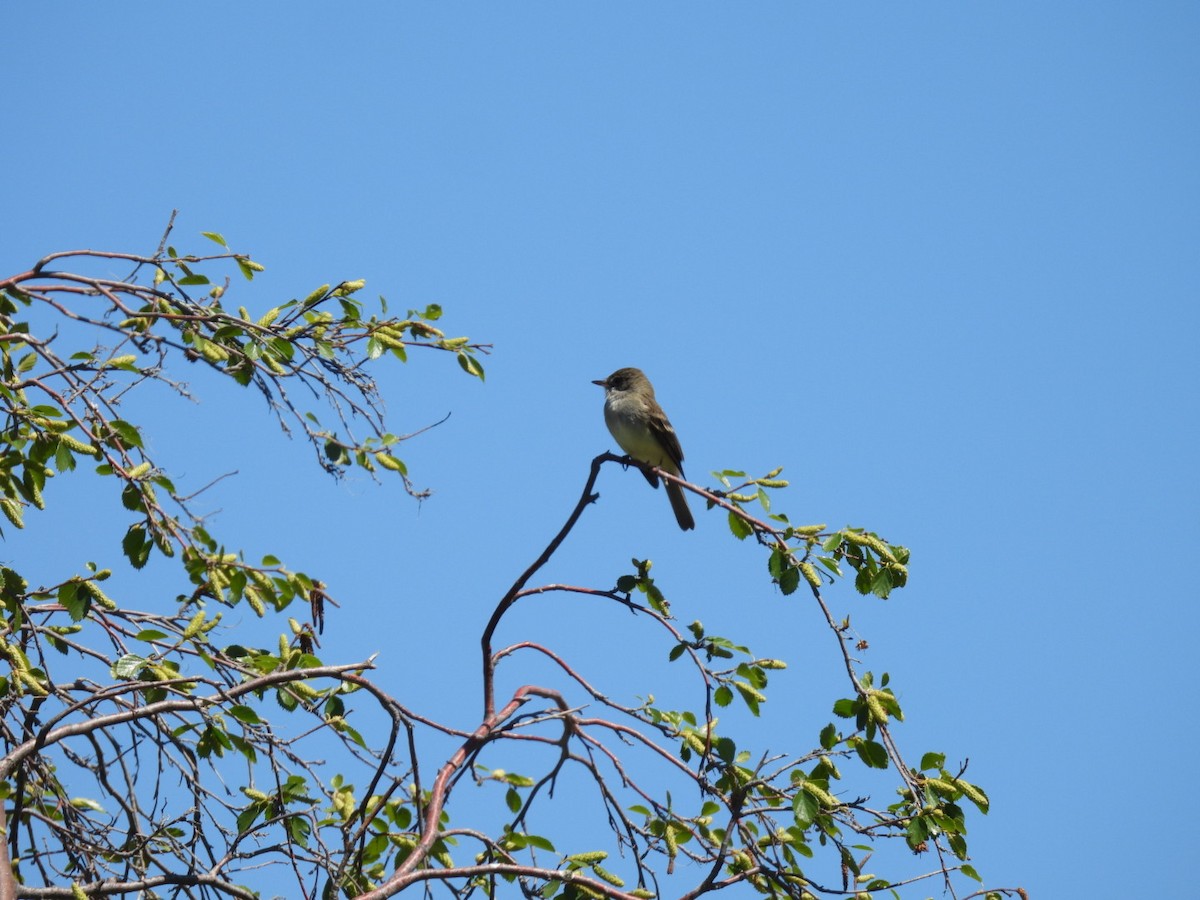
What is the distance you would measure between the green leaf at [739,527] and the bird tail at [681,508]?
4.69m

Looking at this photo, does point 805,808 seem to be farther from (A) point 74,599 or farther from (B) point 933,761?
(A) point 74,599

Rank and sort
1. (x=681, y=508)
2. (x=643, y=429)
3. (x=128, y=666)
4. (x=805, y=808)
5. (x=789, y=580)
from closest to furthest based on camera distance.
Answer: (x=128, y=666) < (x=805, y=808) < (x=789, y=580) < (x=681, y=508) < (x=643, y=429)

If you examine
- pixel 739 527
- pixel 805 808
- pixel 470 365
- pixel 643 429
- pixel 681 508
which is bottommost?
pixel 805 808

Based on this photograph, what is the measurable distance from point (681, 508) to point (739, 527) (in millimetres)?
4753

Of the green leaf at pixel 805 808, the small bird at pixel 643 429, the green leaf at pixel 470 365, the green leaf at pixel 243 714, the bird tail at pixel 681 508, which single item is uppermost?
the small bird at pixel 643 429

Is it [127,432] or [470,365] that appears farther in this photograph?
[470,365]

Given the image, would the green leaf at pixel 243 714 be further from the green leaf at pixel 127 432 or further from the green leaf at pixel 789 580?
the green leaf at pixel 789 580

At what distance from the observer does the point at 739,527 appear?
194 inches

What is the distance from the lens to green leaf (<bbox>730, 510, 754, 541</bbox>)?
4910mm

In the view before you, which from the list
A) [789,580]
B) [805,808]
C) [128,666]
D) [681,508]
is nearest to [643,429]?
[681,508]

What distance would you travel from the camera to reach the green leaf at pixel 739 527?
4910 millimetres

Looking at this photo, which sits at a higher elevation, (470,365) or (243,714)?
(470,365)

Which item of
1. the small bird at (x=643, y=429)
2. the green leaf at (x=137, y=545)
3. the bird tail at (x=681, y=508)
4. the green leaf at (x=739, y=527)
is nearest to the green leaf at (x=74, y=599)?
the green leaf at (x=137, y=545)

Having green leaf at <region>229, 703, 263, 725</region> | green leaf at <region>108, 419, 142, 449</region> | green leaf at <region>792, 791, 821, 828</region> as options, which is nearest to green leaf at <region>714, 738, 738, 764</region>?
green leaf at <region>792, 791, 821, 828</region>
